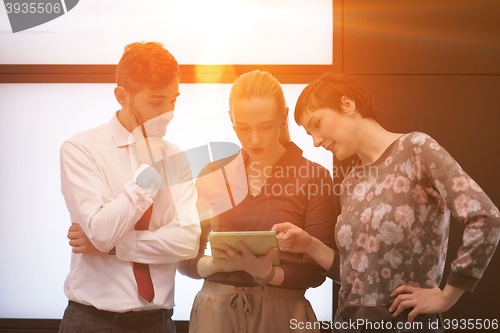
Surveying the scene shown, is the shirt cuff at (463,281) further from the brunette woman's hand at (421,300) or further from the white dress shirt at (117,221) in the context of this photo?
the white dress shirt at (117,221)

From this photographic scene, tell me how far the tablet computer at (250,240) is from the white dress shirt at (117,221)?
0.23m

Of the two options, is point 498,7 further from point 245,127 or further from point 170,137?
point 170,137

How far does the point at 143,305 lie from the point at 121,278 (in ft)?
0.45

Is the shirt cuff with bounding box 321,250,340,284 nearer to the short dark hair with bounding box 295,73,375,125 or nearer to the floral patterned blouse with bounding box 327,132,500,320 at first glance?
the floral patterned blouse with bounding box 327,132,500,320

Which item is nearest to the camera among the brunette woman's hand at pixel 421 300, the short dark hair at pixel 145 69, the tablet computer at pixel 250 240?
the brunette woman's hand at pixel 421 300

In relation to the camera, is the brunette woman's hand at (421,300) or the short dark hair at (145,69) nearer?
the brunette woman's hand at (421,300)

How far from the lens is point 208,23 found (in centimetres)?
252

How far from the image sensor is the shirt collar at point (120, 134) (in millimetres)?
1797

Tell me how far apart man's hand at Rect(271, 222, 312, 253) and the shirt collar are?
2.39ft

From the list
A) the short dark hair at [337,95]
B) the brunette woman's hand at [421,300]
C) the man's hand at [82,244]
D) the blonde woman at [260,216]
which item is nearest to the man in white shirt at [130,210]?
the man's hand at [82,244]

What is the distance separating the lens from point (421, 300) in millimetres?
1406

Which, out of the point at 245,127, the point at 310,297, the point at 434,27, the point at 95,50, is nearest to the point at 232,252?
the point at 245,127

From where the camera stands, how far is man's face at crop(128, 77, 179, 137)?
5.92 feet

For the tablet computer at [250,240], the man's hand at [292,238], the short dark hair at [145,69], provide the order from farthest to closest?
the short dark hair at [145,69] < the man's hand at [292,238] < the tablet computer at [250,240]
